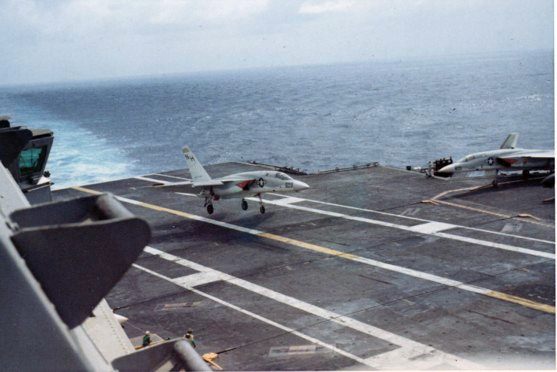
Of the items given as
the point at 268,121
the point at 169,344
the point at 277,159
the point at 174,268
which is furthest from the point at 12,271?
the point at 268,121

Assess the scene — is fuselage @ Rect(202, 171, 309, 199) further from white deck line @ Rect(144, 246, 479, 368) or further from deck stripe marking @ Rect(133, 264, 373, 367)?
deck stripe marking @ Rect(133, 264, 373, 367)

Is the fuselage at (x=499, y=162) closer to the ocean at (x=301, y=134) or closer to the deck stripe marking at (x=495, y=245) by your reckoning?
the deck stripe marking at (x=495, y=245)

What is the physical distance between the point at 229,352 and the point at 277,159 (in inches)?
2932

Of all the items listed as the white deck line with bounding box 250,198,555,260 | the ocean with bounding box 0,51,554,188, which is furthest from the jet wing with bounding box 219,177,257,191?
the ocean with bounding box 0,51,554,188

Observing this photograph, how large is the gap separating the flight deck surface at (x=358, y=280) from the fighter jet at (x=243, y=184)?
51.2 inches

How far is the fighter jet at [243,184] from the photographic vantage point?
3841 centimetres

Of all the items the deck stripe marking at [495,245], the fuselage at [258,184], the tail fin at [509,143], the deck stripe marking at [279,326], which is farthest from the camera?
the tail fin at [509,143]

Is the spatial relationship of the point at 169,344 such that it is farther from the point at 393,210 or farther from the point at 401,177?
the point at 401,177

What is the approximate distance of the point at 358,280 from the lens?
27797mm

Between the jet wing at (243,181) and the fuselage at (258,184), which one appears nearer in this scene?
the fuselage at (258,184)

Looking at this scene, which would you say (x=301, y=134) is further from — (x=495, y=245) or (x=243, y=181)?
(x=495, y=245)

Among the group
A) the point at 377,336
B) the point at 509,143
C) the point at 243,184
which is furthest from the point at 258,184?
the point at 509,143

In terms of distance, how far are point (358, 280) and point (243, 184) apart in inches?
513

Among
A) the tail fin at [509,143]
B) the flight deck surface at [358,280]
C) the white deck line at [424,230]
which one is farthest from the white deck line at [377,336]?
the tail fin at [509,143]
